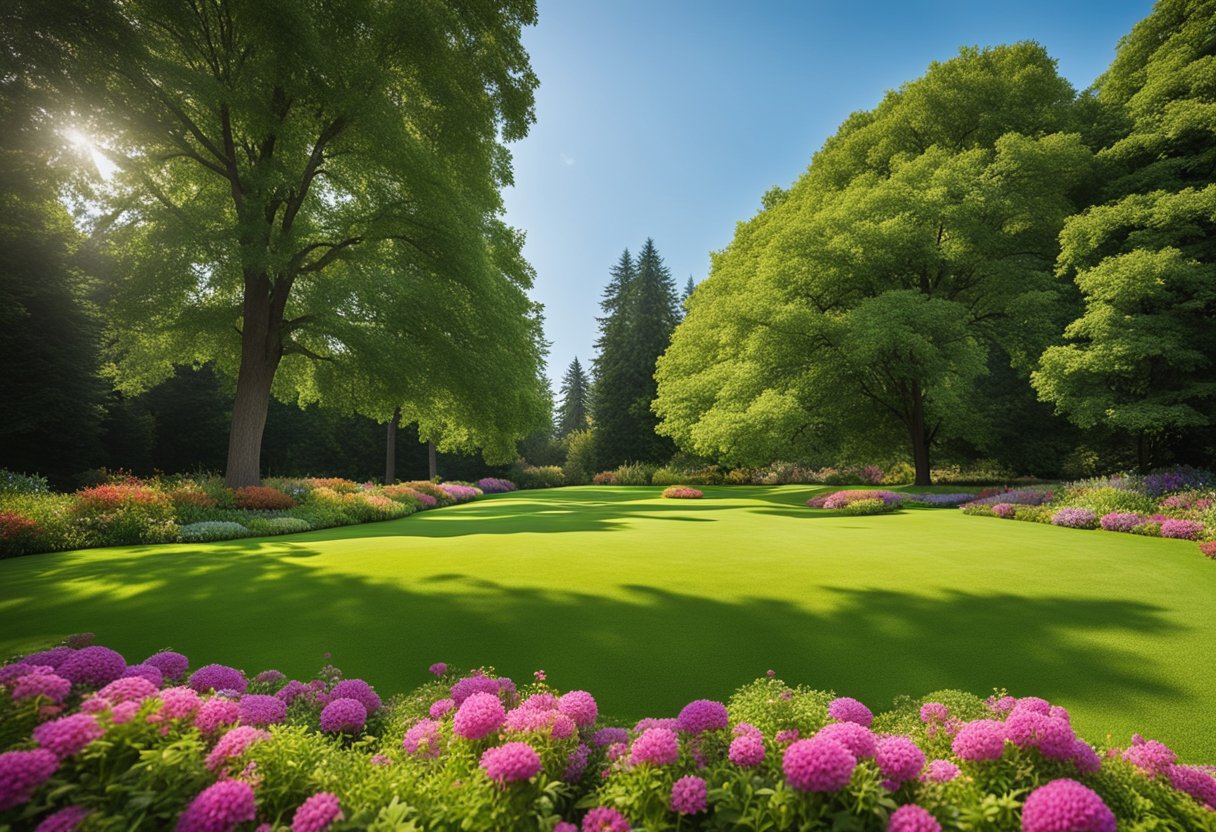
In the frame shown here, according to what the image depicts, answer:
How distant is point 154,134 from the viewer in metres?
10.4

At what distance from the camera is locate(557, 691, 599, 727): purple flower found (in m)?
2.25

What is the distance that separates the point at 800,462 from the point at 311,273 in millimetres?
24829

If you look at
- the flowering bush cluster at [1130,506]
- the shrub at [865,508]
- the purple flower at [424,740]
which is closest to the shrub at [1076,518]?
the flowering bush cluster at [1130,506]

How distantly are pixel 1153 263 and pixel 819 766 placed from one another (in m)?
16.8

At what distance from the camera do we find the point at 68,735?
1669 millimetres

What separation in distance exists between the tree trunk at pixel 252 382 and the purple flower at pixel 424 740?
12.7 m

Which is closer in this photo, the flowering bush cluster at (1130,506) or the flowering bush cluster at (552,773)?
the flowering bush cluster at (552,773)

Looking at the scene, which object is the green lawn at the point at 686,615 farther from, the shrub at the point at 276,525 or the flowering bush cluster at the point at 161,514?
the shrub at the point at 276,525

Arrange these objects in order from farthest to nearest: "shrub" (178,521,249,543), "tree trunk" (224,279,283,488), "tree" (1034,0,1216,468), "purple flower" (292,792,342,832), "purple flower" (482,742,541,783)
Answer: "tree trunk" (224,279,283,488)
"tree" (1034,0,1216,468)
"shrub" (178,521,249,543)
"purple flower" (482,742,541,783)
"purple flower" (292,792,342,832)

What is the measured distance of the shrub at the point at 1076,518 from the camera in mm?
9875

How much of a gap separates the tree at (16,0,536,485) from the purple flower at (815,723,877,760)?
12322 millimetres

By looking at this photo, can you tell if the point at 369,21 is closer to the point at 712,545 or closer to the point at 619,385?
the point at 712,545

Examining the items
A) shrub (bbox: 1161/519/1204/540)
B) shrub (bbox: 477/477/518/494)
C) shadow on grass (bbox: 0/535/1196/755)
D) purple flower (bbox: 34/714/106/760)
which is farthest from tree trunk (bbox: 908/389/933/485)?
shrub (bbox: 477/477/518/494)

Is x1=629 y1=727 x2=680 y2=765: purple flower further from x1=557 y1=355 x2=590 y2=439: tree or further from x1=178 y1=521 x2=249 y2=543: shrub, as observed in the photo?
x1=557 y1=355 x2=590 y2=439: tree
